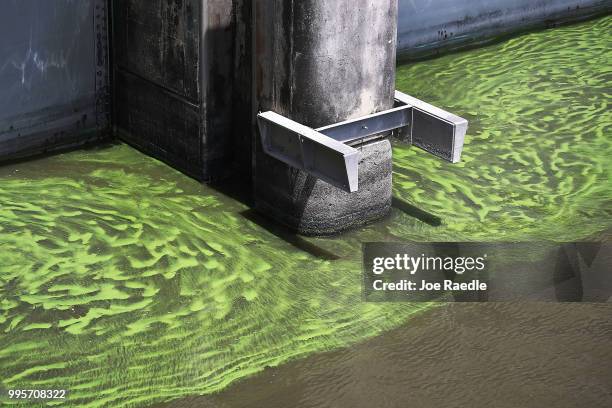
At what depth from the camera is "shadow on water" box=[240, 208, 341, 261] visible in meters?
7.27

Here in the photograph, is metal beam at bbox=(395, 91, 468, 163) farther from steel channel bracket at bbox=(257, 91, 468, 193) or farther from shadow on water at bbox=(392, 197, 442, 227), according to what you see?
shadow on water at bbox=(392, 197, 442, 227)

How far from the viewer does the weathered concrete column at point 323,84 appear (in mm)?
7039

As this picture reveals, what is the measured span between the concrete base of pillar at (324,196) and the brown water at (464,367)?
106 cm

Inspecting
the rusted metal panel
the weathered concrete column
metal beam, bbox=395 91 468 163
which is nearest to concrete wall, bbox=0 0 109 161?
the rusted metal panel

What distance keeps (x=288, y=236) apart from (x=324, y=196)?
35cm

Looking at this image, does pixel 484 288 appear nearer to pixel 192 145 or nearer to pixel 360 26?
pixel 360 26

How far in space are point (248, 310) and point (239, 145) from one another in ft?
5.94

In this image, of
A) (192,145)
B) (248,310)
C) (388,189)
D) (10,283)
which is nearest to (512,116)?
(388,189)

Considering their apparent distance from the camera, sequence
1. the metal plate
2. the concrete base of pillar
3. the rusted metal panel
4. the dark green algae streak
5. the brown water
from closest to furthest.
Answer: the brown water < the dark green algae streak < the metal plate < the concrete base of pillar < the rusted metal panel

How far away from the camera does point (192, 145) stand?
8141 millimetres

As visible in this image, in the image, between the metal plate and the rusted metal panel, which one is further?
the rusted metal panel

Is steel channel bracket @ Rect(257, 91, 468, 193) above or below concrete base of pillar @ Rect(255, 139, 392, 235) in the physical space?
above

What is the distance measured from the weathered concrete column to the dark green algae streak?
0.65 ft

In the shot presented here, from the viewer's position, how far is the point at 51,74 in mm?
8453
